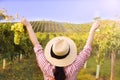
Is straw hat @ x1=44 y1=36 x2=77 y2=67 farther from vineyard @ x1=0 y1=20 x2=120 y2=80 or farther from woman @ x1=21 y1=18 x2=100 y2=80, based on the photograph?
vineyard @ x1=0 y1=20 x2=120 y2=80

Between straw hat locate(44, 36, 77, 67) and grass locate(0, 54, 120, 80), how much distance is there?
12.2m

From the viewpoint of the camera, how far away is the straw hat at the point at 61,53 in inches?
74.5

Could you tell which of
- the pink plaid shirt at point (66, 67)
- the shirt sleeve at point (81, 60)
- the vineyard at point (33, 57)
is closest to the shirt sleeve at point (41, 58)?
the pink plaid shirt at point (66, 67)

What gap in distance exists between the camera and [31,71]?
15.8 meters

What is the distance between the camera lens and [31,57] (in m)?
18.9

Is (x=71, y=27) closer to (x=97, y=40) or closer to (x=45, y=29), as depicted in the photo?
(x=45, y=29)

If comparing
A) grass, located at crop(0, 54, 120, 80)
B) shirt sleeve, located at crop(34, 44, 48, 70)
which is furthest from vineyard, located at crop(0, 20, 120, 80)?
shirt sleeve, located at crop(34, 44, 48, 70)

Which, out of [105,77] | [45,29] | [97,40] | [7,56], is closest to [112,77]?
[105,77]

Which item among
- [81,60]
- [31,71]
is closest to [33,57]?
[31,71]

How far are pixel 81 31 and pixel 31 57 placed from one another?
4.66 metres

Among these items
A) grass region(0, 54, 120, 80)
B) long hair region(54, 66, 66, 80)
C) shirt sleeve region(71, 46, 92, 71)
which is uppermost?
shirt sleeve region(71, 46, 92, 71)

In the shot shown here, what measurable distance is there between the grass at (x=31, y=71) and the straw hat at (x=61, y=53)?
1218 cm

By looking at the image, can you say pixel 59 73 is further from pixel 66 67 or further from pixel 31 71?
pixel 31 71

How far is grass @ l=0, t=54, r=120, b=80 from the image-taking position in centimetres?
1458
